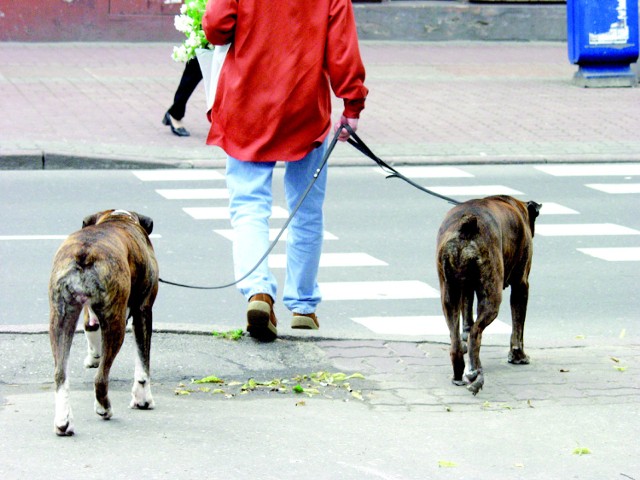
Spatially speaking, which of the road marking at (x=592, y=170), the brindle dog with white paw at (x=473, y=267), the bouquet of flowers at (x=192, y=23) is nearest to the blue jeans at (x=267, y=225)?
the brindle dog with white paw at (x=473, y=267)

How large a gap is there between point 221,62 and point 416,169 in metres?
6.64

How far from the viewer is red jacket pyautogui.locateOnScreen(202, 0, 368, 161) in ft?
22.1

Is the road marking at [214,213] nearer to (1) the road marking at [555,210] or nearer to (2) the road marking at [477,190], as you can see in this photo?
(2) the road marking at [477,190]

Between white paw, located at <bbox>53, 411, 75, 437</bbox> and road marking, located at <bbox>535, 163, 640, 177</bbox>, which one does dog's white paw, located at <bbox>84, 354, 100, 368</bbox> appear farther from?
road marking, located at <bbox>535, 163, 640, 177</bbox>

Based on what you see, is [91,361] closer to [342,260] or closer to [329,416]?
[329,416]

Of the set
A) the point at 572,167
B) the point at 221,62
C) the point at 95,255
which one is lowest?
the point at 572,167

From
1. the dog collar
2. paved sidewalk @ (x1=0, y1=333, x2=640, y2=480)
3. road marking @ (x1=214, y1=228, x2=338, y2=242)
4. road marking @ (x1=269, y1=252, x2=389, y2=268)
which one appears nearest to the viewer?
paved sidewalk @ (x1=0, y1=333, x2=640, y2=480)

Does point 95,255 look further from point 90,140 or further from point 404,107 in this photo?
point 404,107

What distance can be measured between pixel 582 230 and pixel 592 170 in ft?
10.2

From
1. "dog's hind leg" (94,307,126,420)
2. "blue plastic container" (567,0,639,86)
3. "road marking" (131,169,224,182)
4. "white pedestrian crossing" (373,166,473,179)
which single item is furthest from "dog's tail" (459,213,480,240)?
"blue plastic container" (567,0,639,86)

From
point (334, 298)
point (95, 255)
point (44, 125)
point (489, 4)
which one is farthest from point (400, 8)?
point (95, 255)

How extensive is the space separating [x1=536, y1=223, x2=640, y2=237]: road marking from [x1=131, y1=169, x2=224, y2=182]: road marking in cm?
350

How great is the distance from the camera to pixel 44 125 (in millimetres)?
14594

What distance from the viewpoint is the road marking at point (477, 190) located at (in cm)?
1218
